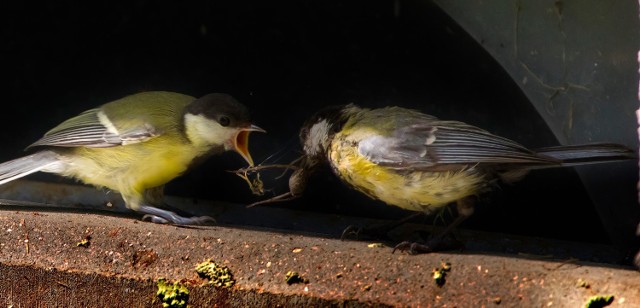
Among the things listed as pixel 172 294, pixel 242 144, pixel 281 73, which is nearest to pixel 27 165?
pixel 242 144

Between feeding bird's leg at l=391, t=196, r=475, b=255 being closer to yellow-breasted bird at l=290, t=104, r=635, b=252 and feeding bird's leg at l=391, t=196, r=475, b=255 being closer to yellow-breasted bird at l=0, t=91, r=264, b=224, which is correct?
yellow-breasted bird at l=290, t=104, r=635, b=252

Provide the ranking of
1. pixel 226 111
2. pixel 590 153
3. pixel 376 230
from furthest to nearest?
1. pixel 226 111
2. pixel 376 230
3. pixel 590 153

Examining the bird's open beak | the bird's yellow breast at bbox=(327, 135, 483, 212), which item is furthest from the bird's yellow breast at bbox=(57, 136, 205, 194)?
the bird's yellow breast at bbox=(327, 135, 483, 212)

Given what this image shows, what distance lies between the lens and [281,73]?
3.57 meters

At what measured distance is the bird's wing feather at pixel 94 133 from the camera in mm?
3307

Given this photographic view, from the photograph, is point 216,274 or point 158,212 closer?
point 216,274

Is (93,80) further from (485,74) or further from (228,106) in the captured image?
(485,74)

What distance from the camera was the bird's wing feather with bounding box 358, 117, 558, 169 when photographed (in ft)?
9.16

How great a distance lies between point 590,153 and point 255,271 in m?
1.06

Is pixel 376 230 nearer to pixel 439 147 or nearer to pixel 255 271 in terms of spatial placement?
pixel 439 147

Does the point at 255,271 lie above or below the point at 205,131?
below

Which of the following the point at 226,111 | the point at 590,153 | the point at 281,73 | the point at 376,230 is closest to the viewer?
the point at 590,153

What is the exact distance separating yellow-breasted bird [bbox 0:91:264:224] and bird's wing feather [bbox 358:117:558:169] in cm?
57

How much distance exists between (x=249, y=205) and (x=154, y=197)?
1.13ft
